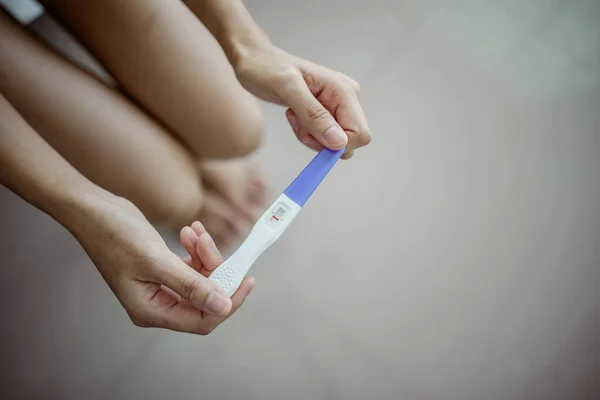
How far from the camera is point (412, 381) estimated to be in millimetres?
664

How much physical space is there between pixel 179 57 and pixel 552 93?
628 mm

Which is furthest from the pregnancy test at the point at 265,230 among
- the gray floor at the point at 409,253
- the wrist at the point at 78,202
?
the gray floor at the point at 409,253

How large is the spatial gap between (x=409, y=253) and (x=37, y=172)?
50 centimetres

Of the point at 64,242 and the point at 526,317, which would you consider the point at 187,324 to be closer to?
the point at 64,242

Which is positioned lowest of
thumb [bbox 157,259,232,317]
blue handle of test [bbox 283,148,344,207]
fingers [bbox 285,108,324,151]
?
thumb [bbox 157,259,232,317]

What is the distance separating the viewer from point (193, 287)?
0.40 meters

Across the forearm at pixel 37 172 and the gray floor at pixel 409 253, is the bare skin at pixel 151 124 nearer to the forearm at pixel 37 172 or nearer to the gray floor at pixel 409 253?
the forearm at pixel 37 172

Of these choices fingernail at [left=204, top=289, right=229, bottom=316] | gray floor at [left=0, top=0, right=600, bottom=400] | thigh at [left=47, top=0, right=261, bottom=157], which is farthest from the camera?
gray floor at [left=0, top=0, right=600, bottom=400]

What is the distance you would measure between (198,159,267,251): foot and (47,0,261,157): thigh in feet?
0.22

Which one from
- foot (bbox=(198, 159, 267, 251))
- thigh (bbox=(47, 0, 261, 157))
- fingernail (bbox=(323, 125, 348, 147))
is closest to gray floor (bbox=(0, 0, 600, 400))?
foot (bbox=(198, 159, 267, 251))

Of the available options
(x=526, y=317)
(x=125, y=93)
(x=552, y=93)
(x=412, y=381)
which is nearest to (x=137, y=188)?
(x=125, y=93)

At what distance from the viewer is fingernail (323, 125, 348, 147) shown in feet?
1.52

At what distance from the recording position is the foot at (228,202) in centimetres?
66

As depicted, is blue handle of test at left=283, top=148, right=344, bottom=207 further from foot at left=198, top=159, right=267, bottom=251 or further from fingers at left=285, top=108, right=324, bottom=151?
foot at left=198, top=159, right=267, bottom=251
